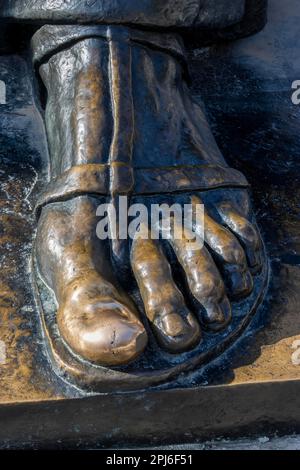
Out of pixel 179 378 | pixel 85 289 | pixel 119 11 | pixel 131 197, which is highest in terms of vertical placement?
pixel 119 11

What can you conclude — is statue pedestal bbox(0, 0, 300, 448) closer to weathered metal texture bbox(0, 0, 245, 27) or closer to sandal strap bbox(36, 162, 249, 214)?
sandal strap bbox(36, 162, 249, 214)

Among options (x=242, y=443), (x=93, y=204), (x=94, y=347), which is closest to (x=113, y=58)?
(x=93, y=204)

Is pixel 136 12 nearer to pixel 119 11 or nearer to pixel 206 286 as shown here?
pixel 119 11

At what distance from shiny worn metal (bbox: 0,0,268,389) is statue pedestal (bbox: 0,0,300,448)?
0.04 meters

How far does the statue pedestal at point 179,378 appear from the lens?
1.29 metres

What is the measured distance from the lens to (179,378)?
1.30 meters

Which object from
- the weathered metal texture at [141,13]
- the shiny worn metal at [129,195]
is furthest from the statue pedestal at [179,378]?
the weathered metal texture at [141,13]

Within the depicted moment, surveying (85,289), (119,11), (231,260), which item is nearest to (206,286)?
(231,260)

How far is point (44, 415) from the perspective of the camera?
4.20 ft

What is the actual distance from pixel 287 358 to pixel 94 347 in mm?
338

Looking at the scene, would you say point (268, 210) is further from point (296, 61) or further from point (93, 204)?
point (296, 61)

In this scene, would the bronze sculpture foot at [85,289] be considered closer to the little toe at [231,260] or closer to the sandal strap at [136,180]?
the sandal strap at [136,180]

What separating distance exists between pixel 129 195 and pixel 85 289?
0.23 meters

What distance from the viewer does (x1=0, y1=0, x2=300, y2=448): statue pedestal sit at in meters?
1.29
